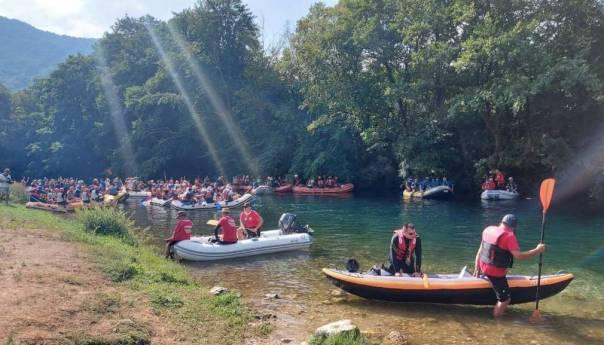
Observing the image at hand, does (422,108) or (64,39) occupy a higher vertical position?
(64,39)

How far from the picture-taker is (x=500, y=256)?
742 cm

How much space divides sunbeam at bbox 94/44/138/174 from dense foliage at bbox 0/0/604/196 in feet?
0.47

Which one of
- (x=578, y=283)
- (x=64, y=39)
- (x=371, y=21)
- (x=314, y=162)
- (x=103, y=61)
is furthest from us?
(x=64, y=39)

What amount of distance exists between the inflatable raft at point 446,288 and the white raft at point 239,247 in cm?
404

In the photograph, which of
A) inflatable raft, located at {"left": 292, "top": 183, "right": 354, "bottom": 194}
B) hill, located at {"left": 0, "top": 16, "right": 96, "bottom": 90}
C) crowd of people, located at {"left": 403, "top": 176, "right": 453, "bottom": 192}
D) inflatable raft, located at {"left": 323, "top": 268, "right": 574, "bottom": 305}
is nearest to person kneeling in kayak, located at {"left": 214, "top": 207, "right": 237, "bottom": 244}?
inflatable raft, located at {"left": 323, "top": 268, "right": 574, "bottom": 305}

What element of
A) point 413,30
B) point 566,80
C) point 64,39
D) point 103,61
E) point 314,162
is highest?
point 64,39

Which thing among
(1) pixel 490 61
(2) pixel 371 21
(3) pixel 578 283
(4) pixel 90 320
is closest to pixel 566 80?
(1) pixel 490 61

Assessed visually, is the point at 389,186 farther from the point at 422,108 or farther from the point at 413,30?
the point at 413,30

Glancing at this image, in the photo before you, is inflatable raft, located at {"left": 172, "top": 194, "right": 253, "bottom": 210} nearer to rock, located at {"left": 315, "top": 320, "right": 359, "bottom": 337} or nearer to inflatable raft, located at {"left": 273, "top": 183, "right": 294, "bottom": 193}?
inflatable raft, located at {"left": 273, "top": 183, "right": 294, "bottom": 193}

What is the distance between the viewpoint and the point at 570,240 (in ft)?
44.4

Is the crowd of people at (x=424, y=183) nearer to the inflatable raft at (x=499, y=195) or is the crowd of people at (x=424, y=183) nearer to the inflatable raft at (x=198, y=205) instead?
the inflatable raft at (x=499, y=195)

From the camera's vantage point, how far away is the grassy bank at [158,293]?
588cm

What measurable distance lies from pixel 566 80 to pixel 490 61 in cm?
400

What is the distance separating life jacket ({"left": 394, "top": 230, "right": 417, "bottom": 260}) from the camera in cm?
825
